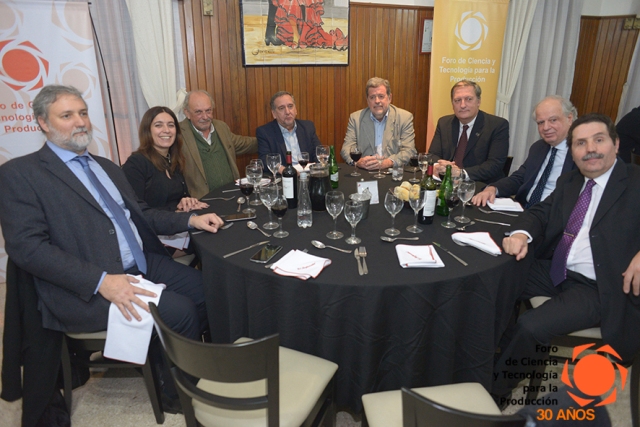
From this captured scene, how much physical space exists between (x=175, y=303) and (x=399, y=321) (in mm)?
1081

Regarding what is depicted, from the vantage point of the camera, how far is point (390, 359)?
1676mm

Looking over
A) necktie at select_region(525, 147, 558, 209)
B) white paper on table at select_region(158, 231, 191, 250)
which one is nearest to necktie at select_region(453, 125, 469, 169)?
necktie at select_region(525, 147, 558, 209)

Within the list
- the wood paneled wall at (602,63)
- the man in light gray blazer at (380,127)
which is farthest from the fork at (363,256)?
the wood paneled wall at (602,63)

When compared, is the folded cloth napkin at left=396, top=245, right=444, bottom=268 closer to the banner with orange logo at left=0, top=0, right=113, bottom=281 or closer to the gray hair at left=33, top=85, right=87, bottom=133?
the gray hair at left=33, top=85, right=87, bottom=133

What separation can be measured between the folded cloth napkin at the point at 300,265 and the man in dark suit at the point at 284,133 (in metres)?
1.99

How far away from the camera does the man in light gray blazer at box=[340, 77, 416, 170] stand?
3.80 metres

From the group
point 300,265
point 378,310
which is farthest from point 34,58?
point 378,310

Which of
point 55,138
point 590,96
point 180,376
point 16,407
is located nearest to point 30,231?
point 55,138

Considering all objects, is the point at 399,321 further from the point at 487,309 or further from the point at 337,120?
the point at 337,120

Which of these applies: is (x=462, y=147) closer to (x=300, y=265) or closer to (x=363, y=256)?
(x=363, y=256)

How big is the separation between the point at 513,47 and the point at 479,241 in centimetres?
397

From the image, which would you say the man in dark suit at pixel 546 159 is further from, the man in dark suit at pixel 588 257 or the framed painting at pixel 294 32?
the framed painting at pixel 294 32

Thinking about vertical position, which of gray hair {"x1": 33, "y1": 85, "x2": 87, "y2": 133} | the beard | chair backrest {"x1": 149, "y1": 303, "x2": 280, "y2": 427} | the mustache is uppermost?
gray hair {"x1": 33, "y1": 85, "x2": 87, "y2": 133}

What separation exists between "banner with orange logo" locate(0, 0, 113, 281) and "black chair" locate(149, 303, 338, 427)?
2.93 m
